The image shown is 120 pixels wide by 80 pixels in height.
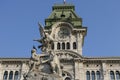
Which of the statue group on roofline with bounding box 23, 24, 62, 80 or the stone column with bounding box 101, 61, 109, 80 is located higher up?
the statue group on roofline with bounding box 23, 24, 62, 80

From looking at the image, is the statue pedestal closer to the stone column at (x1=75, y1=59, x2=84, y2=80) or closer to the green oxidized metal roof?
the stone column at (x1=75, y1=59, x2=84, y2=80)

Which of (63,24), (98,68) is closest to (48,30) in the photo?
(63,24)

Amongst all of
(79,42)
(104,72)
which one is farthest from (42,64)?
(79,42)

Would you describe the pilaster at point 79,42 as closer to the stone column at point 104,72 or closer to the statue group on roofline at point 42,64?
the stone column at point 104,72

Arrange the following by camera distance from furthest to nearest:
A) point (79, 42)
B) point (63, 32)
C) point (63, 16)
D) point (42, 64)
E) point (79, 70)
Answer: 1. point (63, 16)
2. point (63, 32)
3. point (79, 42)
4. point (79, 70)
5. point (42, 64)

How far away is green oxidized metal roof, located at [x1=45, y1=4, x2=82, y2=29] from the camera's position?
183ft

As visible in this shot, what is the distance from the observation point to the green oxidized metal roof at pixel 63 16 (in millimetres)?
55812

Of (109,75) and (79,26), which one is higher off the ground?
(79,26)

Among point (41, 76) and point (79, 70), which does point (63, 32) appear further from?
point (41, 76)

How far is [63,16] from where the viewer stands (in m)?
57.8

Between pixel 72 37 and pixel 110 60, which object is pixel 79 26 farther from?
pixel 110 60

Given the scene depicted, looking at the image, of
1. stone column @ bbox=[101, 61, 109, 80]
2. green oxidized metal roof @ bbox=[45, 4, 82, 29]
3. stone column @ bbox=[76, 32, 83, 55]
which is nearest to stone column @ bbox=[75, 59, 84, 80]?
stone column @ bbox=[76, 32, 83, 55]

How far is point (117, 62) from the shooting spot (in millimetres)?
50406

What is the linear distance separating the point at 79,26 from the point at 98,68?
8.86m
